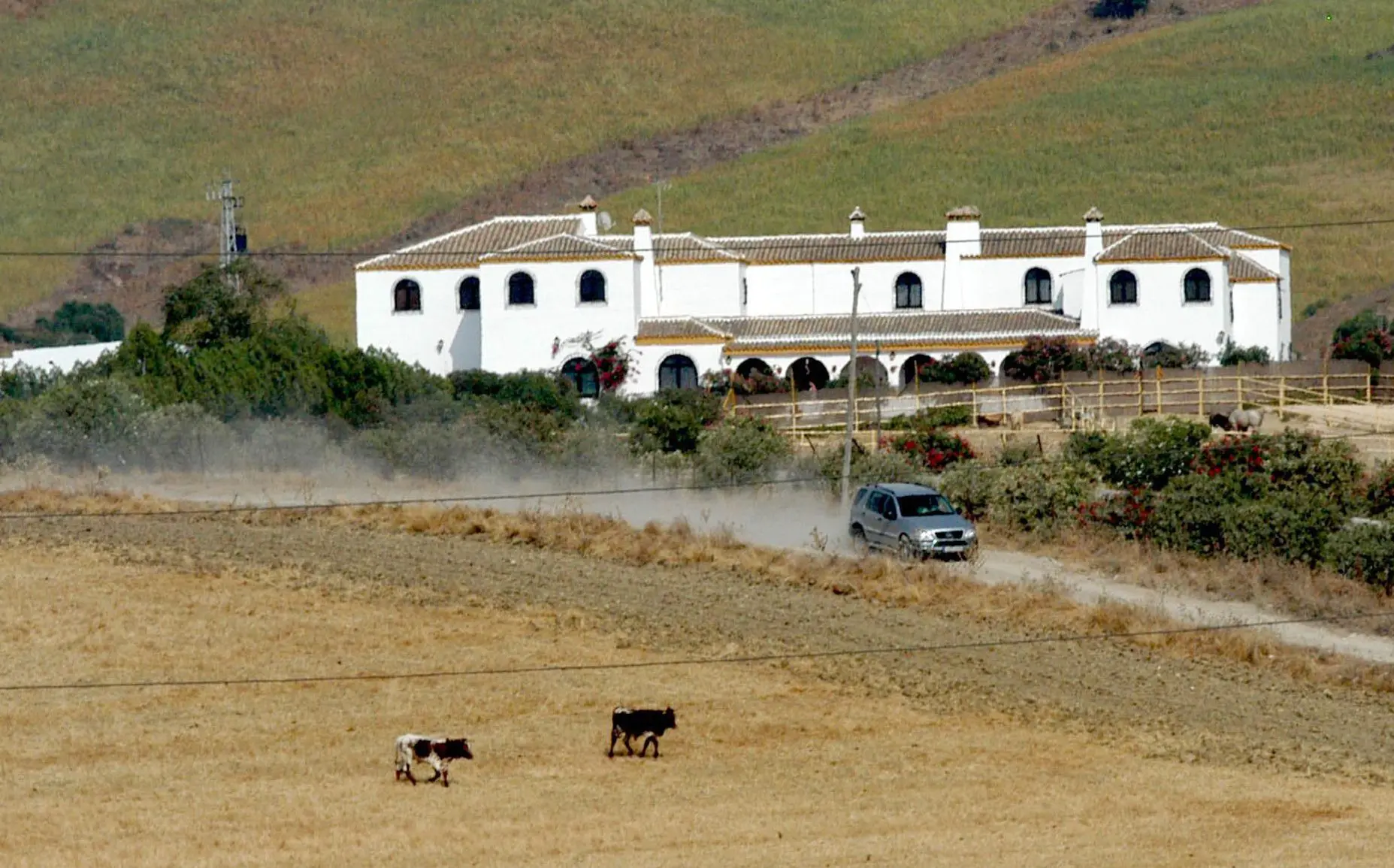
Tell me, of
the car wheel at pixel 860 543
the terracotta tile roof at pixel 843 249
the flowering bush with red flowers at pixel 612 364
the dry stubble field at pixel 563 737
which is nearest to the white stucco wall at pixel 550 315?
the flowering bush with red flowers at pixel 612 364

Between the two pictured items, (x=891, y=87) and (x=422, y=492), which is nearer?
(x=422, y=492)

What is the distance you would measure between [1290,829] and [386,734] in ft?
39.9

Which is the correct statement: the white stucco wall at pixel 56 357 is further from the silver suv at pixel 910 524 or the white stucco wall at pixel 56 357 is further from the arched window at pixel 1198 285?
the silver suv at pixel 910 524

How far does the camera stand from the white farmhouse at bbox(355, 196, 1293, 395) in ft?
247

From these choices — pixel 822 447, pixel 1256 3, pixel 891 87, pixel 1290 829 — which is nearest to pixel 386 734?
pixel 1290 829

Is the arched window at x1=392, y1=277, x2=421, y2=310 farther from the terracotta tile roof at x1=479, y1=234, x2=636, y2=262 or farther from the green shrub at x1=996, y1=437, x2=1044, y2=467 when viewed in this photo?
the green shrub at x1=996, y1=437, x2=1044, y2=467

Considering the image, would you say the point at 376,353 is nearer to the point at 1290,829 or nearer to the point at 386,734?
the point at 386,734

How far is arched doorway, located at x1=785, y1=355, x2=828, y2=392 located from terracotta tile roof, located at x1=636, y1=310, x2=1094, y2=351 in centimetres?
58

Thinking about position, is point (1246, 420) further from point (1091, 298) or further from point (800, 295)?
point (800, 295)

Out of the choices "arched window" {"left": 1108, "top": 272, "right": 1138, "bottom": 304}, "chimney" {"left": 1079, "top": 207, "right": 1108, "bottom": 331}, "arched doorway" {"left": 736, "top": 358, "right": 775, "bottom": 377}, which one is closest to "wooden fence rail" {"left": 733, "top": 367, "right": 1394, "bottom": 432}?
"arched doorway" {"left": 736, "top": 358, "right": 775, "bottom": 377}

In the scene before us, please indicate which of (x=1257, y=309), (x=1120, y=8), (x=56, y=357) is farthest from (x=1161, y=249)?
(x=1120, y=8)

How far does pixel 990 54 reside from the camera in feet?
531

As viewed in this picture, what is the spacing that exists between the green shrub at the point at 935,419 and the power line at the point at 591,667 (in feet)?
77.9

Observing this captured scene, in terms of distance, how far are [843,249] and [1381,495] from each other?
1211 inches
